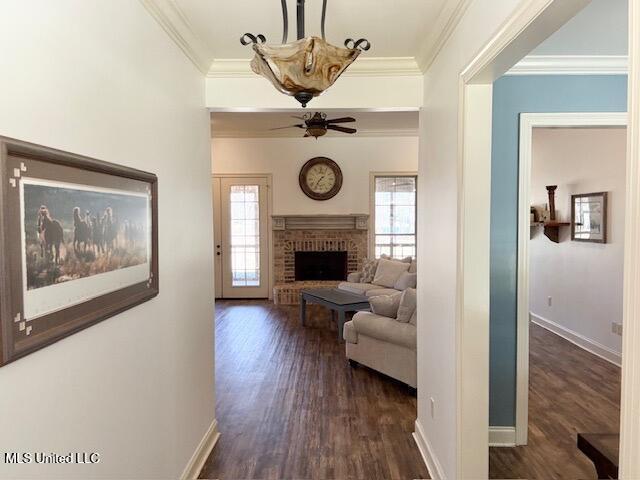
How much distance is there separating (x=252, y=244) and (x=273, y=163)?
5.03 ft

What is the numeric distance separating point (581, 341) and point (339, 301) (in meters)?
2.90

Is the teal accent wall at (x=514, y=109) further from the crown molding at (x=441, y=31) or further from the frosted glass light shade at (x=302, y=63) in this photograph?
the frosted glass light shade at (x=302, y=63)

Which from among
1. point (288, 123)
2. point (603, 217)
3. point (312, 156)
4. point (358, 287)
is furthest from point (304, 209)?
point (603, 217)

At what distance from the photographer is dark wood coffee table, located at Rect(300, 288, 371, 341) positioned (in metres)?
5.23

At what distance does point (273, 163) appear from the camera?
25.1ft

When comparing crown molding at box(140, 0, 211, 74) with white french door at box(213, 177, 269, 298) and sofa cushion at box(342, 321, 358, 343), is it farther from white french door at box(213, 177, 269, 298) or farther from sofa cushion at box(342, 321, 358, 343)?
white french door at box(213, 177, 269, 298)

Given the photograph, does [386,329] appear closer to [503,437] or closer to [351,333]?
[351,333]

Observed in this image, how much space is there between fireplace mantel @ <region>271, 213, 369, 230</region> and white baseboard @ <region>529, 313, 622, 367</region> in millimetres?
3157

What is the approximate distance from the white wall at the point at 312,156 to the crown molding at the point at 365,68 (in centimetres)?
474

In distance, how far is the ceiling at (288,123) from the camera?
20.5 ft

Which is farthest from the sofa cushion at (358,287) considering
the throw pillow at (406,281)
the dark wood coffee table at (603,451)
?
the dark wood coffee table at (603,451)

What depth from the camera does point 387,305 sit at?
4129mm

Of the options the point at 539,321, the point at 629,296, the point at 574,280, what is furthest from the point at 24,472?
the point at 539,321

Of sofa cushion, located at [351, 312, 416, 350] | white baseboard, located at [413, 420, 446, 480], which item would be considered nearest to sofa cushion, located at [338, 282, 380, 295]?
sofa cushion, located at [351, 312, 416, 350]
